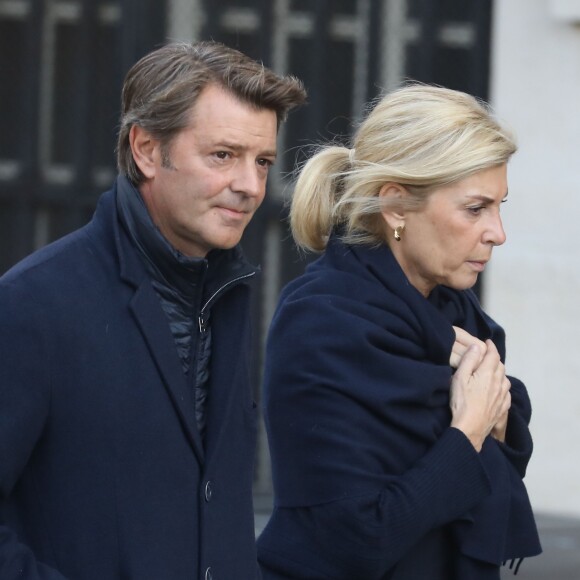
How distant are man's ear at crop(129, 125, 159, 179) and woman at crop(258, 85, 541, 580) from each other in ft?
1.94

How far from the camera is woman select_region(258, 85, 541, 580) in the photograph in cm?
287

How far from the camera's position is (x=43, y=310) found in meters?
2.28

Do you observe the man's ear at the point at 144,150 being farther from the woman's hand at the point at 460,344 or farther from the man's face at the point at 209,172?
the woman's hand at the point at 460,344

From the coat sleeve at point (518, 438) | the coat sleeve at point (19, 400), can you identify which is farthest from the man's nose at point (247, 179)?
the coat sleeve at point (518, 438)

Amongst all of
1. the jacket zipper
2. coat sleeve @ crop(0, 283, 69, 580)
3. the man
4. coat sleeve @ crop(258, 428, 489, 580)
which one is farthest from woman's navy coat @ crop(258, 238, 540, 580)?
coat sleeve @ crop(0, 283, 69, 580)

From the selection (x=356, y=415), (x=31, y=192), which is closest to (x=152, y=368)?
(x=356, y=415)

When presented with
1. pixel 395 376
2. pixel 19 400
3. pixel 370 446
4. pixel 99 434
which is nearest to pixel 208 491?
pixel 99 434

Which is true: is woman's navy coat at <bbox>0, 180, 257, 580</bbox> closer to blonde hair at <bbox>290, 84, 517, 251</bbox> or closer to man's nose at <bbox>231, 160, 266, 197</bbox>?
man's nose at <bbox>231, 160, 266, 197</bbox>

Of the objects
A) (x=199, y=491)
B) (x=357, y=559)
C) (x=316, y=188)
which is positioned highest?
(x=316, y=188)

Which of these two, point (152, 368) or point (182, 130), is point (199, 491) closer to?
point (152, 368)

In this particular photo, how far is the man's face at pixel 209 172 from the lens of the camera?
8.18ft

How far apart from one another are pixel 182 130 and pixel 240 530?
0.69m

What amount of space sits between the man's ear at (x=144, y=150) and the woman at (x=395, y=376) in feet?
1.94

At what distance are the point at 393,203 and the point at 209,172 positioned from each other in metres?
0.62
